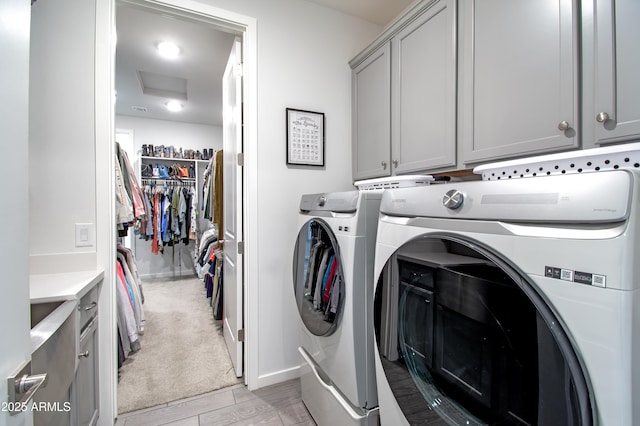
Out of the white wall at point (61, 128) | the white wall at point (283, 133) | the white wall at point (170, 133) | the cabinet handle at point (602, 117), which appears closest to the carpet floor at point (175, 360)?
the white wall at point (283, 133)

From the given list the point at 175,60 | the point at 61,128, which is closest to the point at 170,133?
the point at 175,60

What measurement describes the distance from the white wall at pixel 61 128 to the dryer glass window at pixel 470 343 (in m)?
1.62

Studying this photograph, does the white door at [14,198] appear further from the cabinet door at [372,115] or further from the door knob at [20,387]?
the cabinet door at [372,115]

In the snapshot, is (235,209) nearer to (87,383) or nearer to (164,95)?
(87,383)

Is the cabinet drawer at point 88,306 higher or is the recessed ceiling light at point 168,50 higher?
the recessed ceiling light at point 168,50

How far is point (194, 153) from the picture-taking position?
15.9ft

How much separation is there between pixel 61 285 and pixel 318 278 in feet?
3.74

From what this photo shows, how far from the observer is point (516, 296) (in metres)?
0.61

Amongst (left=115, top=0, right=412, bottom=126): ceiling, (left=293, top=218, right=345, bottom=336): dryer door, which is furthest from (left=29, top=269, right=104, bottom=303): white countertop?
(left=115, top=0, right=412, bottom=126): ceiling

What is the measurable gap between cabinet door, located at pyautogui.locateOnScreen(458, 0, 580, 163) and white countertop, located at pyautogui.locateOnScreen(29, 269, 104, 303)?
180 centimetres

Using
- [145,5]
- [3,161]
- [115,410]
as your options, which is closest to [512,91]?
[3,161]

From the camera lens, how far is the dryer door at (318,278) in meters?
1.27

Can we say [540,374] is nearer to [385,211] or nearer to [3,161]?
[385,211]

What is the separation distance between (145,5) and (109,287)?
1624 millimetres
